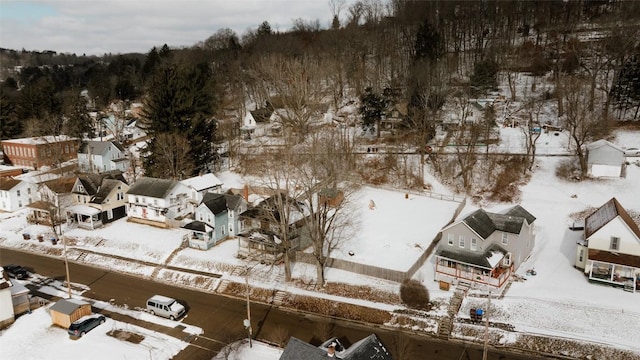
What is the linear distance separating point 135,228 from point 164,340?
1931cm

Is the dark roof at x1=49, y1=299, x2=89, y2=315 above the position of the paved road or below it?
above

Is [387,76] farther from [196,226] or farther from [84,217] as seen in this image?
[84,217]

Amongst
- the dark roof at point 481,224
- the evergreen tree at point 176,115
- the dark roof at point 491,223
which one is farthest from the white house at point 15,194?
the dark roof at point 491,223

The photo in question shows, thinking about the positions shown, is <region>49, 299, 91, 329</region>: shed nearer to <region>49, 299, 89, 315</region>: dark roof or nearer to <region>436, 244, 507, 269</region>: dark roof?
<region>49, 299, 89, 315</region>: dark roof

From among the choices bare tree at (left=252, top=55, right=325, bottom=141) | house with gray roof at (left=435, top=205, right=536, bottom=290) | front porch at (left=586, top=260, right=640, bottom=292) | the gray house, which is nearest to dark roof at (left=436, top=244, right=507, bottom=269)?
house with gray roof at (left=435, top=205, right=536, bottom=290)

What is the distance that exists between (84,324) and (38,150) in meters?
44.8

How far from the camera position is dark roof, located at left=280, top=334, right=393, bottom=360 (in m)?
19.1

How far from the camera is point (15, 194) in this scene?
49.9 m

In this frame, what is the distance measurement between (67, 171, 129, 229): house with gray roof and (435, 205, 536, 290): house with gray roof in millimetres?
32507

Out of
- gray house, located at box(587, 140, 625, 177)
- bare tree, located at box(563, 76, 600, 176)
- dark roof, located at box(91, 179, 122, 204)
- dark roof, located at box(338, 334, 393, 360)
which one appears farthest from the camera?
bare tree, located at box(563, 76, 600, 176)

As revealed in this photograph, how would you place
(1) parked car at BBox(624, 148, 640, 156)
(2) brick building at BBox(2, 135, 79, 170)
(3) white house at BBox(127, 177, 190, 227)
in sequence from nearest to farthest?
(3) white house at BBox(127, 177, 190, 227), (1) parked car at BBox(624, 148, 640, 156), (2) brick building at BBox(2, 135, 79, 170)

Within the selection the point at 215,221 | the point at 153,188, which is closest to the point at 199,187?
the point at 153,188

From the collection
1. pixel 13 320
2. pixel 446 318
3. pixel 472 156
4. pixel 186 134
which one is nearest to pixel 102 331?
pixel 13 320

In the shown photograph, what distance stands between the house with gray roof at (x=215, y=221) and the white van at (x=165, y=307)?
8531 mm
